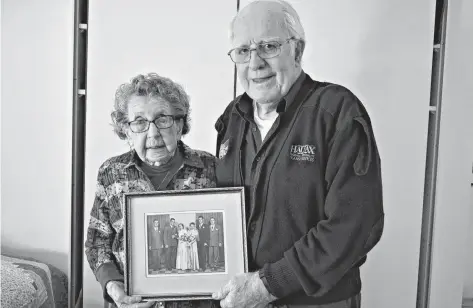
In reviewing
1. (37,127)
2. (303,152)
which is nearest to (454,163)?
(303,152)

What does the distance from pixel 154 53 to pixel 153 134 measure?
0.40m

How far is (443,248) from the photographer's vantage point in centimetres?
202

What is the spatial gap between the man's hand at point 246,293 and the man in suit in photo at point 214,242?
98mm

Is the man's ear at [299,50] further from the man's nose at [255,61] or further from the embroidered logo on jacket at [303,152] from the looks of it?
the embroidered logo on jacket at [303,152]

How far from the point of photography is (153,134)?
1706mm

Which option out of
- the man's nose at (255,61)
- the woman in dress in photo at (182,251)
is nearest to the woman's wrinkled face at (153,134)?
the woman in dress in photo at (182,251)

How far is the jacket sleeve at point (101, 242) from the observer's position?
172 centimetres

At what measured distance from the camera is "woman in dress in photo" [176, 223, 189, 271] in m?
1.66

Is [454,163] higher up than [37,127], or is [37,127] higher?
[37,127]

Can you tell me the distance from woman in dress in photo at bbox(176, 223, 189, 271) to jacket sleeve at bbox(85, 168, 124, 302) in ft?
0.70

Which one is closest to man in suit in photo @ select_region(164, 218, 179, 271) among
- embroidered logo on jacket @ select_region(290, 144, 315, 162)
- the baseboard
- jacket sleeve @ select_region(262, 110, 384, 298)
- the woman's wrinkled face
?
the woman's wrinkled face

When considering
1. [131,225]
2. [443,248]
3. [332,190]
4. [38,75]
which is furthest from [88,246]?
[443,248]

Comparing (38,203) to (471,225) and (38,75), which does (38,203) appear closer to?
(38,75)

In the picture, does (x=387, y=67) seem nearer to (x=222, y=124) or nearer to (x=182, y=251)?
(x=222, y=124)
